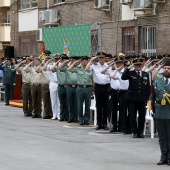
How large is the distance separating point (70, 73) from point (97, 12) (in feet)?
43.9

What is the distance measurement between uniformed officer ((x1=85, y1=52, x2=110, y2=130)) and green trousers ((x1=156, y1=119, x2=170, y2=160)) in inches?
255

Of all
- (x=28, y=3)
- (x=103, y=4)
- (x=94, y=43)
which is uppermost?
(x=28, y=3)

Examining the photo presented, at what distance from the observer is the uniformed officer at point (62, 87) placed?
23.2 m

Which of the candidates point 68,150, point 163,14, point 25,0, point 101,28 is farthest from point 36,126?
point 25,0

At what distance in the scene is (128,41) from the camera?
33094mm

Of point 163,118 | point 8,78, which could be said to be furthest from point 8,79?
point 163,118

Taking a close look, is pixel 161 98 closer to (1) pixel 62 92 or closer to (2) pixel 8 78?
(1) pixel 62 92

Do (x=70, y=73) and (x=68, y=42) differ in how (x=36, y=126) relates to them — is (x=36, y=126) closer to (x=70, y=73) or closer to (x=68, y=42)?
(x=70, y=73)

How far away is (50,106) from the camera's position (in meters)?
24.8

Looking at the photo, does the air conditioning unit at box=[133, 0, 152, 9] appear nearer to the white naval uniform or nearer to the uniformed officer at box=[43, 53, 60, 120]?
the uniformed officer at box=[43, 53, 60, 120]

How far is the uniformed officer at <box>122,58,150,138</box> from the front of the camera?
62.0 ft

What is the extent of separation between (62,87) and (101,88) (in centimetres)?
286

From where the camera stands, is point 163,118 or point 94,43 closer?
point 163,118

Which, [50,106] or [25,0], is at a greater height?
[25,0]
